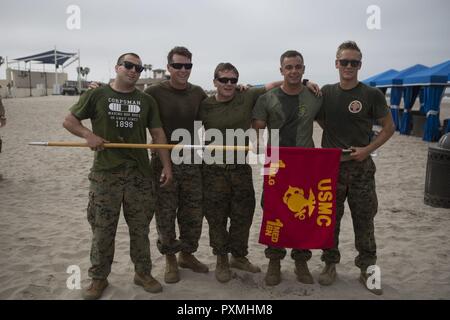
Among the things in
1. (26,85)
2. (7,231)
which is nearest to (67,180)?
(7,231)

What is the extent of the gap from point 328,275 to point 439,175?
3.72 m

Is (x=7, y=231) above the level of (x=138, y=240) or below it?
below

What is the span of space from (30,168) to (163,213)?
7.13 meters

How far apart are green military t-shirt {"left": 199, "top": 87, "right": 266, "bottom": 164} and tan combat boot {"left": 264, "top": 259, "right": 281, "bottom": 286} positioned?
1253 millimetres

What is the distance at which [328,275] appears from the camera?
13.0 feet

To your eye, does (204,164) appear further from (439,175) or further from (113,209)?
(439,175)

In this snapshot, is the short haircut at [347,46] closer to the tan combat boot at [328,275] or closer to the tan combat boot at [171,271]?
the tan combat boot at [328,275]

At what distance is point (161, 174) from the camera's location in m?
3.85

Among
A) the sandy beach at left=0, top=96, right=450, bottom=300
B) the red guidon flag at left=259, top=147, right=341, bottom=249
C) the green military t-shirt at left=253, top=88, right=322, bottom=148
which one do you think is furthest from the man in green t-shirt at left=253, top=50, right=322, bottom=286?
the sandy beach at left=0, top=96, right=450, bottom=300

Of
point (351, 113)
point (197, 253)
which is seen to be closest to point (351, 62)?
point (351, 113)

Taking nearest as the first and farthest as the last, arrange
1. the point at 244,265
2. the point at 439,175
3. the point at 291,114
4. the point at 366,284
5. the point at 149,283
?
the point at 291,114 → the point at 149,283 → the point at 366,284 → the point at 244,265 → the point at 439,175

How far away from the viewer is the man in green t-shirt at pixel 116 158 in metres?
3.35

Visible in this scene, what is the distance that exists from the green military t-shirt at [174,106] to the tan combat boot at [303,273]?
1781 mm
